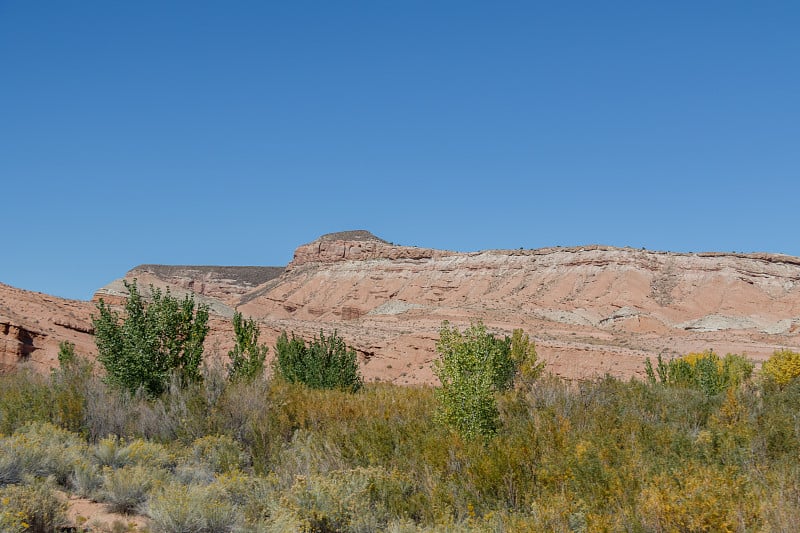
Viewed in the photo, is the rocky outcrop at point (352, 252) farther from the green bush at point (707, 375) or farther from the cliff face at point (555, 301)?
the green bush at point (707, 375)

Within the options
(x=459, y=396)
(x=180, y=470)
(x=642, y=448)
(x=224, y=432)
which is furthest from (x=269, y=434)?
(x=642, y=448)

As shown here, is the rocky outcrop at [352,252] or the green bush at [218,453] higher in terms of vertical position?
the rocky outcrop at [352,252]

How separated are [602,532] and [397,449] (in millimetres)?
5530

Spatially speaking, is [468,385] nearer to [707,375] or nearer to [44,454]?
[44,454]

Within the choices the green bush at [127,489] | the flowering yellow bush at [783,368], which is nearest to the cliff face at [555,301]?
the flowering yellow bush at [783,368]

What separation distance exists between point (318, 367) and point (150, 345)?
264 inches

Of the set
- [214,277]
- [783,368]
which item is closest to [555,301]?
[783,368]

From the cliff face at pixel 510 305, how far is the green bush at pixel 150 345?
1.45 metres

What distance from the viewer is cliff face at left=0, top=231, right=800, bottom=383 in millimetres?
37312

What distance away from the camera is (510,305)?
64500 millimetres

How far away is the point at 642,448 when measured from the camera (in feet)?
34.0

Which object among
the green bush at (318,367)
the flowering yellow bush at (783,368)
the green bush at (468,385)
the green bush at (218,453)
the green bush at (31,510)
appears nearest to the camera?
the green bush at (31,510)

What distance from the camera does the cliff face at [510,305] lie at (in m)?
37.3

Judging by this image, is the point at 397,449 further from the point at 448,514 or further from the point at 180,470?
the point at 180,470
